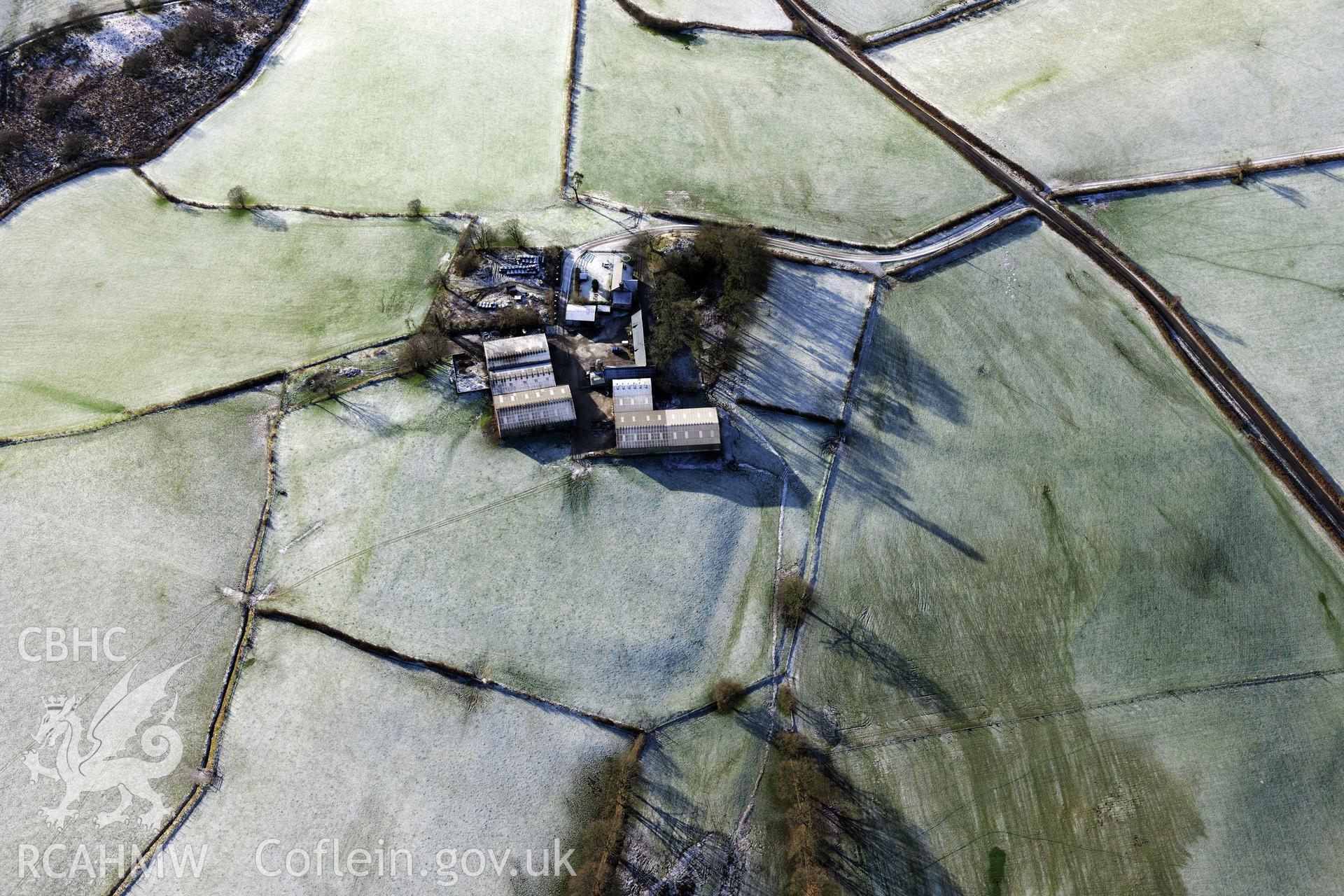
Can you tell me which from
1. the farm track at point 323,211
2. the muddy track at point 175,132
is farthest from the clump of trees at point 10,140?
the farm track at point 323,211

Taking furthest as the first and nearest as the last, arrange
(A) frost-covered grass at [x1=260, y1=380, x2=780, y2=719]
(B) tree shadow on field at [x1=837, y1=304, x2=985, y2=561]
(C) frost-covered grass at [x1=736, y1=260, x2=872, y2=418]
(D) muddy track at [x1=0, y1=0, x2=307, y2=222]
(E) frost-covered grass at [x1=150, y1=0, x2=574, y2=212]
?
(E) frost-covered grass at [x1=150, y1=0, x2=574, y2=212], (D) muddy track at [x1=0, y1=0, x2=307, y2=222], (C) frost-covered grass at [x1=736, y1=260, x2=872, y2=418], (B) tree shadow on field at [x1=837, y1=304, x2=985, y2=561], (A) frost-covered grass at [x1=260, y1=380, x2=780, y2=719]

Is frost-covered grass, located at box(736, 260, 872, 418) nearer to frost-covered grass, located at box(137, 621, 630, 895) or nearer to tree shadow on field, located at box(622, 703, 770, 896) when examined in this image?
tree shadow on field, located at box(622, 703, 770, 896)

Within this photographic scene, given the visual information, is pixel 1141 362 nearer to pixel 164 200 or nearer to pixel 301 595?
pixel 301 595

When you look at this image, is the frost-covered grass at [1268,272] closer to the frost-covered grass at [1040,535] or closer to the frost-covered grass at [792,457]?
the frost-covered grass at [1040,535]

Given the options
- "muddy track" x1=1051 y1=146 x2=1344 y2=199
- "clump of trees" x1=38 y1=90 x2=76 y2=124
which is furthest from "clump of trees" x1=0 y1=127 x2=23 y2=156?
"muddy track" x1=1051 y1=146 x2=1344 y2=199

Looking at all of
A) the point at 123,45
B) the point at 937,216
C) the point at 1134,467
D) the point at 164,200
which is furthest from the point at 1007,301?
the point at 123,45

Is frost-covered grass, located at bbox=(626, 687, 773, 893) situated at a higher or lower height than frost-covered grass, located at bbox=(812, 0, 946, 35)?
lower

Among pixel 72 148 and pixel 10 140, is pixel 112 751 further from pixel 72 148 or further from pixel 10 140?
pixel 10 140
